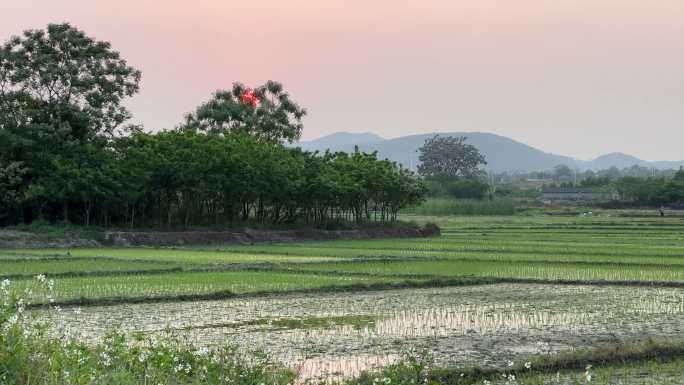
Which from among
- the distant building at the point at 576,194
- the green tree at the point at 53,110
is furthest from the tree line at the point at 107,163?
the distant building at the point at 576,194

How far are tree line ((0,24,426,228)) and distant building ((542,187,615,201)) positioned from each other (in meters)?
54.5

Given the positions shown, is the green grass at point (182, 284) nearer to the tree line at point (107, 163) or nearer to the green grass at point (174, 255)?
the green grass at point (174, 255)

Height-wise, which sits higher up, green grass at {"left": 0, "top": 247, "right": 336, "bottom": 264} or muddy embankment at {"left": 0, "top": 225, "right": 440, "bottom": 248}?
muddy embankment at {"left": 0, "top": 225, "right": 440, "bottom": 248}

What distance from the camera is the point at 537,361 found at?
913 cm

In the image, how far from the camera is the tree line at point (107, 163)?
30938 mm

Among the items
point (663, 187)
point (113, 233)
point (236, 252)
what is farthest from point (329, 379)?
point (663, 187)

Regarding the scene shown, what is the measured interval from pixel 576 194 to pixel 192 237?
66433 mm

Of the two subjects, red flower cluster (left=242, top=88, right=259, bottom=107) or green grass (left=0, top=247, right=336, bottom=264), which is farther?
red flower cluster (left=242, top=88, right=259, bottom=107)

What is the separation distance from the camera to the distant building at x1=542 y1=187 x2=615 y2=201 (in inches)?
3482

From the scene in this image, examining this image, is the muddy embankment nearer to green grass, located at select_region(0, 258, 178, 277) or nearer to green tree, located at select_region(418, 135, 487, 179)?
green grass, located at select_region(0, 258, 178, 277)

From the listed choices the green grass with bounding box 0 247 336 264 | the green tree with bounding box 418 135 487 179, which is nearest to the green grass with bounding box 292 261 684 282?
the green grass with bounding box 0 247 336 264

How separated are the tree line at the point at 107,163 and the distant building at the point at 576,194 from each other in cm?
5450

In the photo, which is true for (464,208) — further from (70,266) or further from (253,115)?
(70,266)

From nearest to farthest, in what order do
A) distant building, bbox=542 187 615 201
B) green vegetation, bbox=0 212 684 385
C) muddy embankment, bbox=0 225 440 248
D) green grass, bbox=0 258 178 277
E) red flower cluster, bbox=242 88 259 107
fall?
1. green vegetation, bbox=0 212 684 385
2. green grass, bbox=0 258 178 277
3. muddy embankment, bbox=0 225 440 248
4. red flower cluster, bbox=242 88 259 107
5. distant building, bbox=542 187 615 201
